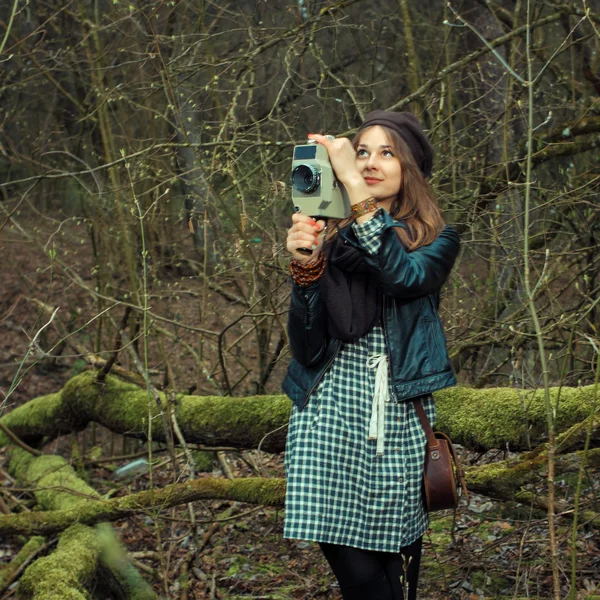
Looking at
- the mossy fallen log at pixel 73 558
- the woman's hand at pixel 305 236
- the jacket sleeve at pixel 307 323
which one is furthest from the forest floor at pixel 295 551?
the woman's hand at pixel 305 236

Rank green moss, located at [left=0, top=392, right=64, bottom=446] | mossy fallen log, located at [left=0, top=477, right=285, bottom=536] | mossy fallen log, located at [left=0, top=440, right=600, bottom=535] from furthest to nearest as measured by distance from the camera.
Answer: green moss, located at [left=0, top=392, right=64, bottom=446] < mossy fallen log, located at [left=0, top=477, right=285, bottom=536] < mossy fallen log, located at [left=0, top=440, right=600, bottom=535]

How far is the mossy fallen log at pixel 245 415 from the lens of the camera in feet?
10.7

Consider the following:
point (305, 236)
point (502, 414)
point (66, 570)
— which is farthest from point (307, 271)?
point (66, 570)

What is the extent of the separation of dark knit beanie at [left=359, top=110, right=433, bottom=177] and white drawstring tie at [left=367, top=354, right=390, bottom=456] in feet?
2.23

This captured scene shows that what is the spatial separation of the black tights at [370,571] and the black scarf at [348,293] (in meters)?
0.67

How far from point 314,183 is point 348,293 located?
35 centimetres

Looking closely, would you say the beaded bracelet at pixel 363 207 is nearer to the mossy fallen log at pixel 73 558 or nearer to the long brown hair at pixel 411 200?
the long brown hair at pixel 411 200

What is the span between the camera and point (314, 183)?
2.40 metres

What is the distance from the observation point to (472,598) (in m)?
3.65

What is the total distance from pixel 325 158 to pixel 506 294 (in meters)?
3.36

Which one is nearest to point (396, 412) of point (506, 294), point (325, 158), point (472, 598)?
point (325, 158)

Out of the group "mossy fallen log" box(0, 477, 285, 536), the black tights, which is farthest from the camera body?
"mossy fallen log" box(0, 477, 285, 536)

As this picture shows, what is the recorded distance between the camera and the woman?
96.4 inches

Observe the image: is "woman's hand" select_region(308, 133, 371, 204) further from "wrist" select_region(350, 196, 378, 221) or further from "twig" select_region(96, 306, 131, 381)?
"twig" select_region(96, 306, 131, 381)
